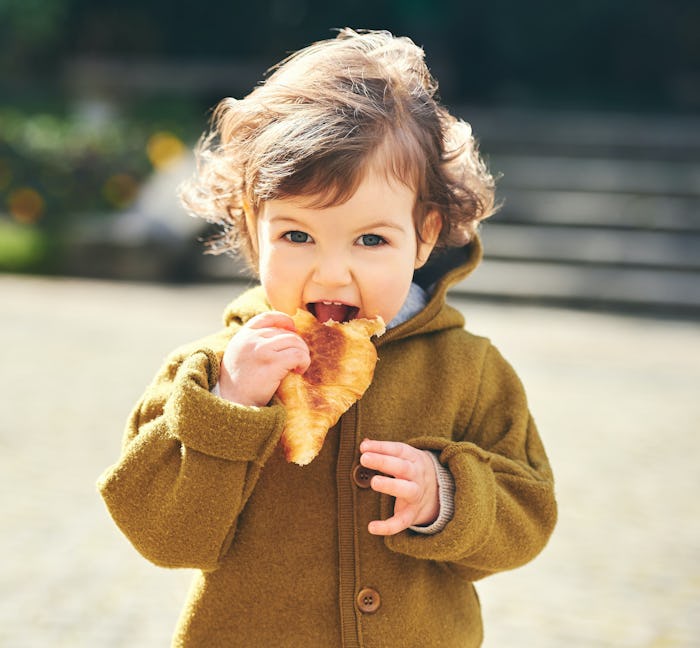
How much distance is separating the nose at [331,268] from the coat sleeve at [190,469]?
242mm

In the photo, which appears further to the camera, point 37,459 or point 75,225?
point 75,225

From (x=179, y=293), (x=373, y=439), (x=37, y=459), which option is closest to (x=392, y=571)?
(x=373, y=439)

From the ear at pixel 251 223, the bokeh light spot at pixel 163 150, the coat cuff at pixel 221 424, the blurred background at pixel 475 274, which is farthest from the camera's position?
the bokeh light spot at pixel 163 150

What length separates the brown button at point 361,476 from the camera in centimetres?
202

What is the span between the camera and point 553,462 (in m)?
5.50

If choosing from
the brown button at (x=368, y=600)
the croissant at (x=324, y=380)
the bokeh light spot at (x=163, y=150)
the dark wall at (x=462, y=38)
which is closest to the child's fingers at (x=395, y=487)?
the croissant at (x=324, y=380)

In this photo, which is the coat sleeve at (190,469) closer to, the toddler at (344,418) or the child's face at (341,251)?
the toddler at (344,418)

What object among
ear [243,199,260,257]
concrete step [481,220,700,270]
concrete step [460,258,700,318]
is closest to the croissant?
ear [243,199,260,257]

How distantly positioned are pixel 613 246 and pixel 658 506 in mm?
5354

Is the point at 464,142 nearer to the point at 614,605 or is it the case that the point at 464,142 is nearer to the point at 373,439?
the point at 373,439

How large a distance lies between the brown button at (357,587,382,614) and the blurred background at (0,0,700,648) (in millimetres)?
995

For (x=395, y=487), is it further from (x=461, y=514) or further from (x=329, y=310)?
(x=329, y=310)

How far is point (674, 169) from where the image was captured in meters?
11.4

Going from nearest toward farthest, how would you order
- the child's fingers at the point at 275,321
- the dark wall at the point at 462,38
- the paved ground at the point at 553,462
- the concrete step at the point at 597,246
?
the child's fingers at the point at 275,321
the paved ground at the point at 553,462
the concrete step at the point at 597,246
the dark wall at the point at 462,38
